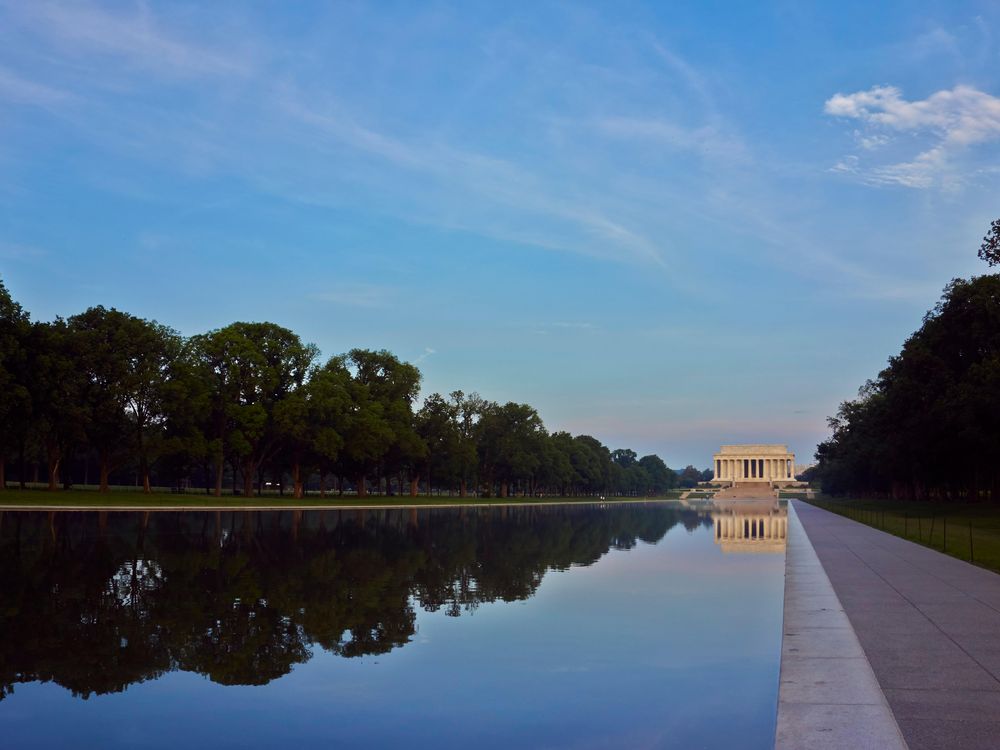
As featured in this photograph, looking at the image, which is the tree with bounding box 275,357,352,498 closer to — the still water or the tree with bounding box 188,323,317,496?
the tree with bounding box 188,323,317,496

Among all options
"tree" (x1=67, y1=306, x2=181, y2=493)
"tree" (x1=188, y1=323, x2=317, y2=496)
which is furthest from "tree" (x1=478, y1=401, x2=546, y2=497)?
"tree" (x1=67, y1=306, x2=181, y2=493)

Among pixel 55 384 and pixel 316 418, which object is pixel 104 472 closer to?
pixel 55 384

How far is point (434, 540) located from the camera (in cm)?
3584

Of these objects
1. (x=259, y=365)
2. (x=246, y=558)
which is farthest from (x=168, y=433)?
(x=246, y=558)

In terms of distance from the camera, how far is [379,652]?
1272 centimetres

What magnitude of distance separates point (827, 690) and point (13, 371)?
64.3 metres

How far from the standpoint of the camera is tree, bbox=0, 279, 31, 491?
192 ft

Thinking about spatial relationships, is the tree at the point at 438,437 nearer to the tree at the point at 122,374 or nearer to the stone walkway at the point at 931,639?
the tree at the point at 122,374

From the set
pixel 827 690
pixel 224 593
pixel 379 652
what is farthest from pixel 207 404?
pixel 827 690

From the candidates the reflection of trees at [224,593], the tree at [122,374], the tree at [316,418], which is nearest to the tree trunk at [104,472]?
the tree at [122,374]

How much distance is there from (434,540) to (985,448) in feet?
139

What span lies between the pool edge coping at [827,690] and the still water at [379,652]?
38cm

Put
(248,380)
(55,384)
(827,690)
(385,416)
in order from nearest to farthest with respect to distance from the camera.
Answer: (827,690) → (55,384) → (248,380) → (385,416)

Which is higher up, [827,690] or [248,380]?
[248,380]
